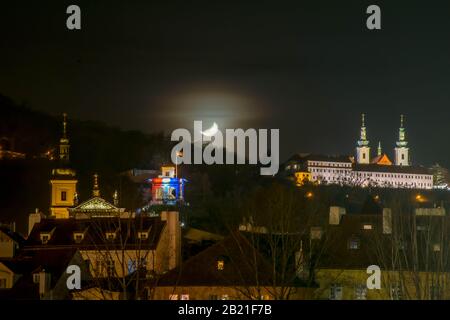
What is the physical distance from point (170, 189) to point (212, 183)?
22.1m

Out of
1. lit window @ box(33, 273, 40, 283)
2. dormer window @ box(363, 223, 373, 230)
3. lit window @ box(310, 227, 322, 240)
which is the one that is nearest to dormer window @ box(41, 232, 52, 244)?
lit window @ box(33, 273, 40, 283)

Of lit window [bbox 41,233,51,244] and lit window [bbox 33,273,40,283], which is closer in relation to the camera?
lit window [bbox 33,273,40,283]

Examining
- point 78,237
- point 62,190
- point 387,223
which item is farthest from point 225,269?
point 62,190

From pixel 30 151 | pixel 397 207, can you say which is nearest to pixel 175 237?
pixel 397 207

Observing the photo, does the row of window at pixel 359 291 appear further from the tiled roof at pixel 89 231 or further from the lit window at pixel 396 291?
the tiled roof at pixel 89 231

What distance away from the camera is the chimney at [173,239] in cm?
4447

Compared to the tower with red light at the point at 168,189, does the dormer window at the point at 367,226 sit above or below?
below

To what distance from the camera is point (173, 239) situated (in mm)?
47250

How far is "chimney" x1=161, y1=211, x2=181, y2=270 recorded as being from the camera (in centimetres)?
4447

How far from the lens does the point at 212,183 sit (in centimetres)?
13488

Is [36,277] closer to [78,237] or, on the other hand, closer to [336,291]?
[78,237]

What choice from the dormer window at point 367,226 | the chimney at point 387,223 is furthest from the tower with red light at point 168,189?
the chimney at point 387,223

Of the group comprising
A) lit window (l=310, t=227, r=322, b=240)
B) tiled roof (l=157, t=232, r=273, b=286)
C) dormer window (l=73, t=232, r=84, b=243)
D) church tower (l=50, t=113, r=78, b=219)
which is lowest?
tiled roof (l=157, t=232, r=273, b=286)

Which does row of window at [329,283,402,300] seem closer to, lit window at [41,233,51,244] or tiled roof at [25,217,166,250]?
tiled roof at [25,217,166,250]
